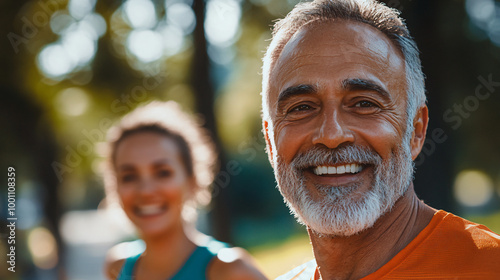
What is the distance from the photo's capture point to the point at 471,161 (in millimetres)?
17219

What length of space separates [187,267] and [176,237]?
232 millimetres

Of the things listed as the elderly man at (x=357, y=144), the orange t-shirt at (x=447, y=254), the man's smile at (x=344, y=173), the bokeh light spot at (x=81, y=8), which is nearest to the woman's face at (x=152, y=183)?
the elderly man at (x=357, y=144)

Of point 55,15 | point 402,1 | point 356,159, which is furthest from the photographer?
point 55,15

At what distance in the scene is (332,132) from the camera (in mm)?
2076

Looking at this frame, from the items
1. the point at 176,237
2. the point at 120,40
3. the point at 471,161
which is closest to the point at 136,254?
the point at 176,237

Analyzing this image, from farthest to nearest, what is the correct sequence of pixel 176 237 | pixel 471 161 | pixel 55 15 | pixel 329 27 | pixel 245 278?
pixel 471 161 → pixel 55 15 → pixel 176 237 → pixel 245 278 → pixel 329 27

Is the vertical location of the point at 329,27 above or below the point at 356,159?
above

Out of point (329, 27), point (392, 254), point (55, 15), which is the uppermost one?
point (55, 15)

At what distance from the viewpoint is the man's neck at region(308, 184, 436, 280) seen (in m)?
2.13

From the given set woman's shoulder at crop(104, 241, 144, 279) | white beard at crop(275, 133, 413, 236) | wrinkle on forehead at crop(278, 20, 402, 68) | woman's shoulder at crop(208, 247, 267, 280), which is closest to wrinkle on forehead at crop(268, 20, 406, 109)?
wrinkle on forehead at crop(278, 20, 402, 68)

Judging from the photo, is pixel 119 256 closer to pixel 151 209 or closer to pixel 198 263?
pixel 151 209

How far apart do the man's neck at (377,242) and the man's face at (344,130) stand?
82 millimetres

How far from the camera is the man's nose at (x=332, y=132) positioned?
207 cm

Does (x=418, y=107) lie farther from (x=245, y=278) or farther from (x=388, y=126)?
(x=245, y=278)
